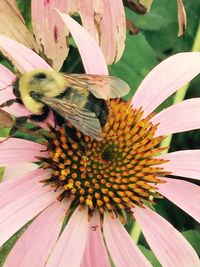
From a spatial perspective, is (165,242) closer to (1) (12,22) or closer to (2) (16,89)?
(2) (16,89)

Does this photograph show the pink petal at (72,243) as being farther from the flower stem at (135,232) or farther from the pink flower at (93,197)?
the flower stem at (135,232)

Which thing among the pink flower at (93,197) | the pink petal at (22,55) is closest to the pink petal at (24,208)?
the pink flower at (93,197)

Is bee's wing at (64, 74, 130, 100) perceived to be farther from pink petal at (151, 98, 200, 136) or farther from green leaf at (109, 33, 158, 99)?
green leaf at (109, 33, 158, 99)

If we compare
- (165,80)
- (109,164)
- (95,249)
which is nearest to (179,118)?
(165,80)

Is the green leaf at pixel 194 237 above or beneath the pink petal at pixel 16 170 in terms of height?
beneath

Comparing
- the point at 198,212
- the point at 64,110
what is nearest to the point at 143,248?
the point at 198,212
